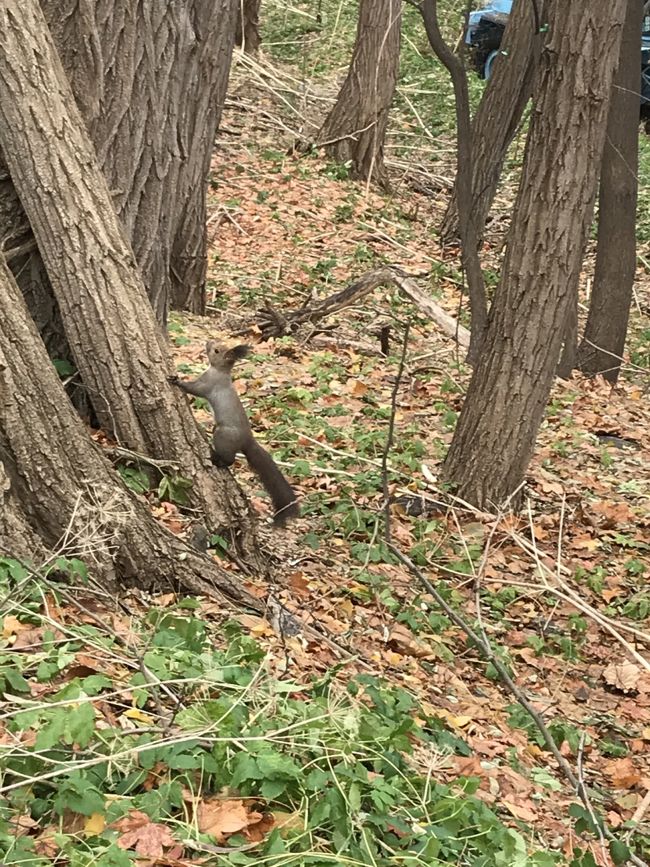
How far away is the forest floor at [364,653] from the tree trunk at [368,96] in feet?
11.4

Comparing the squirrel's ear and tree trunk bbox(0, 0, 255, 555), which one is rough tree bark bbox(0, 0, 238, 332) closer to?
tree trunk bbox(0, 0, 255, 555)

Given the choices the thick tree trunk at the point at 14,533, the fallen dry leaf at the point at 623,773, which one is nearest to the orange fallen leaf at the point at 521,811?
the fallen dry leaf at the point at 623,773

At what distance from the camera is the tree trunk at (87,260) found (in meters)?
4.11

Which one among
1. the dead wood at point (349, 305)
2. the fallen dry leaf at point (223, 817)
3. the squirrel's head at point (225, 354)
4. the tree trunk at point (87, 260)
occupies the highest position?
the tree trunk at point (87, 260)

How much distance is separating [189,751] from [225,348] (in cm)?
370

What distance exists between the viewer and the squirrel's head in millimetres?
5504

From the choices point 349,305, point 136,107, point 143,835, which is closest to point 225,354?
point 136,107

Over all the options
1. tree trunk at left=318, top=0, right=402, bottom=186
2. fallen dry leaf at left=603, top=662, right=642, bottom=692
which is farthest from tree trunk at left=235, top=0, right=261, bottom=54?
fallen dry leaf at left=603, top=662, right=642, bottom=692

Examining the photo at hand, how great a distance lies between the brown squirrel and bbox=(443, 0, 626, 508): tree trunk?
6.10ft

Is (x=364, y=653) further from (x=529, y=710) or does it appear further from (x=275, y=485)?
(x=529, y=710)

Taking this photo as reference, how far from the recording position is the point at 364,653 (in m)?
4.88

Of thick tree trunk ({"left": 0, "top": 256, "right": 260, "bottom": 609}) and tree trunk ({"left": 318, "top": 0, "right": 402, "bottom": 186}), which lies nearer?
thick tree trunk ({"left": 0, "top": 256, "right": 260, "bottom": 609})

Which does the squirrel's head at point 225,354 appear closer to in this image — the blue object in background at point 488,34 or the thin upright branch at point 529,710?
the thin upright branch at point 529,710

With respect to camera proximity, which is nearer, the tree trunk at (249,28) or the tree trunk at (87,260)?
the tree trunk at (87,260)
